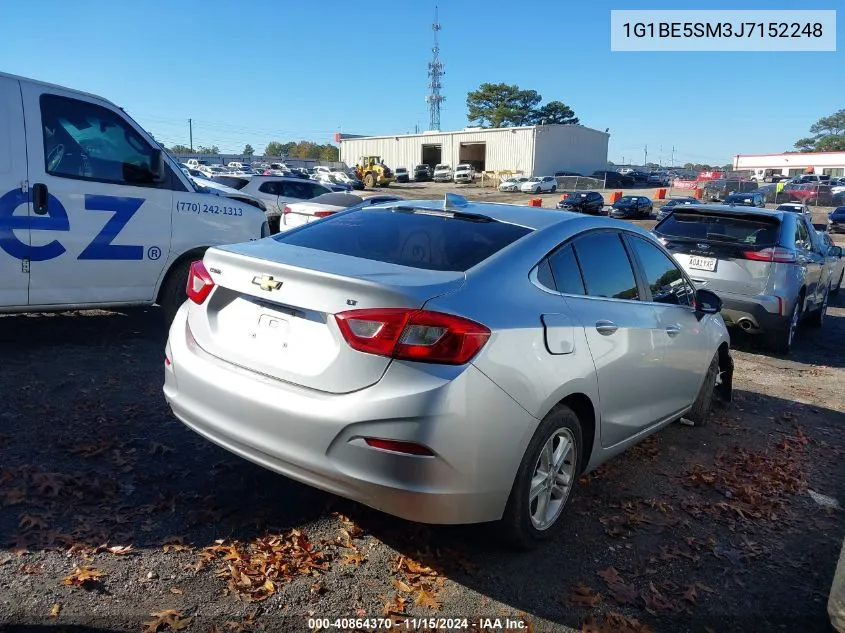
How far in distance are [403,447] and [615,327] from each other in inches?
61.0

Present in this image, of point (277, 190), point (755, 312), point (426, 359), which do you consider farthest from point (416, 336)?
point (277, 190)

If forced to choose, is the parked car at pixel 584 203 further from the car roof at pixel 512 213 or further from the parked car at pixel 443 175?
the car roof at pixel 512 213

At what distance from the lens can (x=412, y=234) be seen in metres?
3.72

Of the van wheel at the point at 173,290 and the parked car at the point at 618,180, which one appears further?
the parked car at the point at 618,180

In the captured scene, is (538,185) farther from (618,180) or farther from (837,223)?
→ (837,223)

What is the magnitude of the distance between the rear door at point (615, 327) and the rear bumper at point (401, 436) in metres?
0.77

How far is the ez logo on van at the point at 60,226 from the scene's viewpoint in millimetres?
5312

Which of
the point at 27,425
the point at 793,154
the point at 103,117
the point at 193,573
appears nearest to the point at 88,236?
the point at 103,117

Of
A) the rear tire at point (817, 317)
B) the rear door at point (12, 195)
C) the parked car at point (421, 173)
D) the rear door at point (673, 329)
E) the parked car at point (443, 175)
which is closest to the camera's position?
the rear door at point (673, 329)

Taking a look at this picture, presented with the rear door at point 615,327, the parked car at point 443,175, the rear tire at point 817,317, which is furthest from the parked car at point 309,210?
the parked car at point 443,175

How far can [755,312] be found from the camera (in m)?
7.84

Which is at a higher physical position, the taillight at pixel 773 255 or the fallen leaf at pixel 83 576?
the taillight at pixel 773 255

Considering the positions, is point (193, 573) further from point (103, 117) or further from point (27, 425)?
point (103, 117)

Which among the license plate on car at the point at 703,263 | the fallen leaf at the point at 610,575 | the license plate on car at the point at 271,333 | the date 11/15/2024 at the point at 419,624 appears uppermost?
the license plate on car at the point at 271,333
